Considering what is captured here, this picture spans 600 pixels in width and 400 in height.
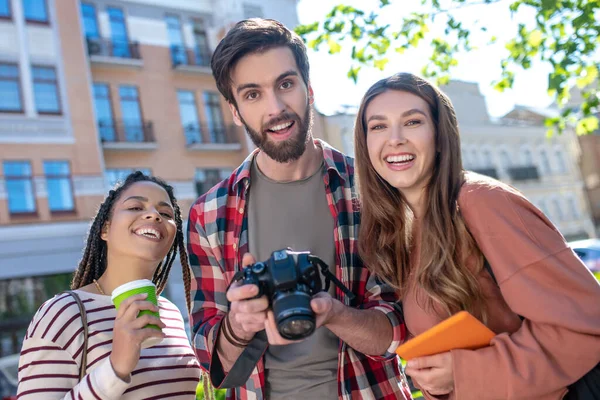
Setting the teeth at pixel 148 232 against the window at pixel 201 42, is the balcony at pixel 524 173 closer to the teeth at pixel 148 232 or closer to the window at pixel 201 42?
the window at pixel 201 42

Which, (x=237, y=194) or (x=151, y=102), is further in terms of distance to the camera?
(x=151, y=102)

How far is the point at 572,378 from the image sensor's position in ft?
5.53

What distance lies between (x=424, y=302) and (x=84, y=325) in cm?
135

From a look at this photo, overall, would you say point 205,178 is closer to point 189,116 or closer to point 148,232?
point 189,116

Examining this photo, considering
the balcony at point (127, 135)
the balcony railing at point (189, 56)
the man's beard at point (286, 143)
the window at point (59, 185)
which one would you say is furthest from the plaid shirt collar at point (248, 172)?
the balcony railing at point (189, 56)

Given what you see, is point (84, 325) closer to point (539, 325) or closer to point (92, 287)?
point (92, 287)

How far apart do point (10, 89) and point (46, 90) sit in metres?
0.98

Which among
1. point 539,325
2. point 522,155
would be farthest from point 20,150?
point 522,155

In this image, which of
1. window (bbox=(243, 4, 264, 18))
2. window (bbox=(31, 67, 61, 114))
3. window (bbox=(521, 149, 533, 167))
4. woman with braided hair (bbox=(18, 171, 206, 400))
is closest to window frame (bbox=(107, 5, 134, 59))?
window (bbox=(31, 67, 61, 114))

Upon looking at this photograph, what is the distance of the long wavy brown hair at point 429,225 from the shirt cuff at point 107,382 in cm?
106

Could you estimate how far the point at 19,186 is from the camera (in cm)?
1585

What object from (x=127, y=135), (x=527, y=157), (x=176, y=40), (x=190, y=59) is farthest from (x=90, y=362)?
(x=527, y=157)

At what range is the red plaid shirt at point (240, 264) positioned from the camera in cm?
230

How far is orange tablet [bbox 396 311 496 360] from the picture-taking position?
5.46ft
